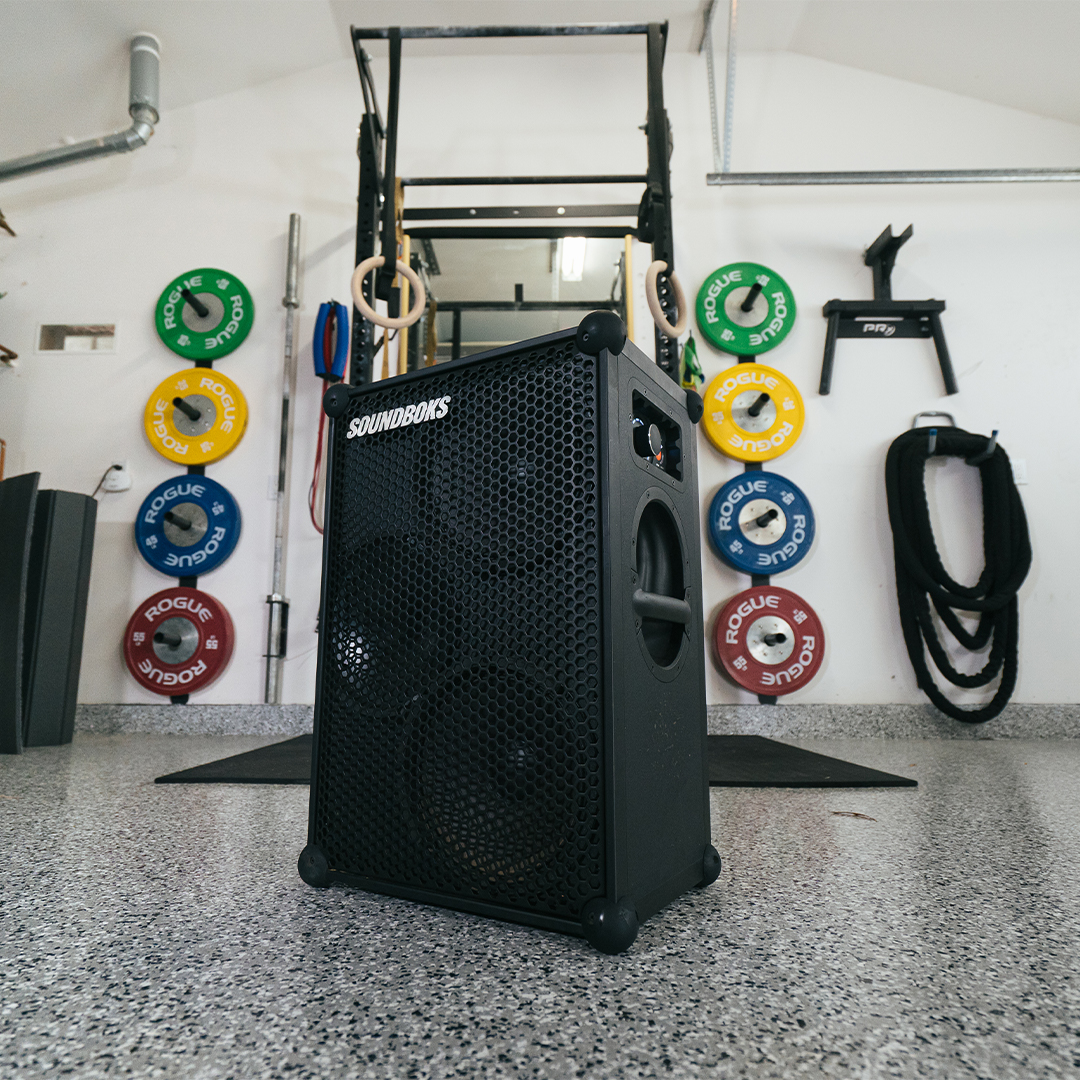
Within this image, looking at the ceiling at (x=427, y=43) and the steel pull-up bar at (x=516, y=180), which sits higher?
the ceiling at (x=427, y=43)

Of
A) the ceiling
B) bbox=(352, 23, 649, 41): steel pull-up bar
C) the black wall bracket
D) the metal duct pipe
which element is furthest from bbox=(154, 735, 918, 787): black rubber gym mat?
the ceiling

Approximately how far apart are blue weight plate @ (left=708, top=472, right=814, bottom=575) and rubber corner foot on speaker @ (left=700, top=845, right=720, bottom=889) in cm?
160

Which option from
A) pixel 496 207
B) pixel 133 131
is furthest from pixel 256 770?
pixel 133 131

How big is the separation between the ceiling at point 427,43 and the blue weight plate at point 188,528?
142 cm

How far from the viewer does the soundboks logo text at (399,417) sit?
61cm

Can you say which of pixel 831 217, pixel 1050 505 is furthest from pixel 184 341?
pixel 1050 505

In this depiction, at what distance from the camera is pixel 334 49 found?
2488mm

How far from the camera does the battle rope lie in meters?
2.09

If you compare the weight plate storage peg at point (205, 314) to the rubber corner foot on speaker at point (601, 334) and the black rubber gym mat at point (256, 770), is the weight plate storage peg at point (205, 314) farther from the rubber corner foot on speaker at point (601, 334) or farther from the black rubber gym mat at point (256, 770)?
the rubber corner foot on speaker at point (601, 334)

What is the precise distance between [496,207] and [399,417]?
191 centimetres

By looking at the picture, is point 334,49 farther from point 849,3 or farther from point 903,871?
point 903,871

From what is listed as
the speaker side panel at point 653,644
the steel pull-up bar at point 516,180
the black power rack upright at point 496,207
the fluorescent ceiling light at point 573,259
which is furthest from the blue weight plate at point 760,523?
the speaker side panel at point 653,644

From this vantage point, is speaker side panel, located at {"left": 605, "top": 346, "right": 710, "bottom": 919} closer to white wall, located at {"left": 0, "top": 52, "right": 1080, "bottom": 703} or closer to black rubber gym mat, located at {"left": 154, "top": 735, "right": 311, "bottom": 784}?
black rubber gym mat, located at {"left": 154, "top": 735, "right": 311, "bottom": 784}

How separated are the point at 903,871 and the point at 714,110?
234 centimetres
